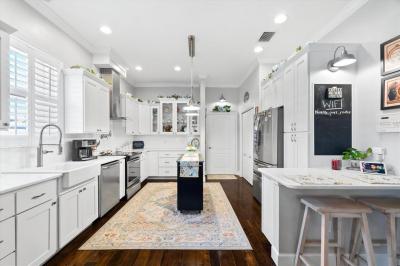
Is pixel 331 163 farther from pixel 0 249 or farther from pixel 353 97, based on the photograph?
pixel 0 249

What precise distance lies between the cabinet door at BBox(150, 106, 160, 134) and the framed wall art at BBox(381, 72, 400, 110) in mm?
5384

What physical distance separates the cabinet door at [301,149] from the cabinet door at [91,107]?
11.0ft

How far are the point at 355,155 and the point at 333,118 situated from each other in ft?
1.69

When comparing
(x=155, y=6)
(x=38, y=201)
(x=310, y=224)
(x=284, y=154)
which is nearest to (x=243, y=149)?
(x=284, y=154)

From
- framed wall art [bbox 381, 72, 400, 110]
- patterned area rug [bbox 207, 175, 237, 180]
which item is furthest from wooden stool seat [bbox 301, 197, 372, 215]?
patterned area rug [bbox 207, 175, 237, 180]

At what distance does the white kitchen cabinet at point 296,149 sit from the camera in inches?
105

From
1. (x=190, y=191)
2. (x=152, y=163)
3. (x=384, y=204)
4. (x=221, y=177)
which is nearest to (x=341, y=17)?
(x=384, y=204)

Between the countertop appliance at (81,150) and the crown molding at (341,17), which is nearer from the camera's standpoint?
the crown molding at (341,17)

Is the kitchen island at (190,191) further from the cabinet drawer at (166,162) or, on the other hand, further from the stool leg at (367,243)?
the cabinet drawer at (166,162)

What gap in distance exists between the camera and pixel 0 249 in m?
1.59

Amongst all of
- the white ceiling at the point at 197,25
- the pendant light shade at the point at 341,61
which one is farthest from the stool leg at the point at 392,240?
the white ceiling at the point at 197,25

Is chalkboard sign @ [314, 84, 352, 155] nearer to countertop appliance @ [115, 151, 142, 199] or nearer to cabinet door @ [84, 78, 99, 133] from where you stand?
cabinet door @ [84, 78, 99, 133]

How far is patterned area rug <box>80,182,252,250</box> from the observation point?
8.29 feet

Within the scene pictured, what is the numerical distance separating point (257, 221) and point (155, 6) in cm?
355
